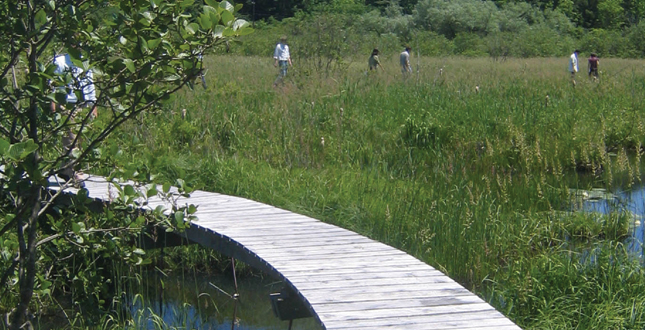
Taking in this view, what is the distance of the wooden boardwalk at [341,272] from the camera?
320 centimetres

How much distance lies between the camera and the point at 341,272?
3.84m

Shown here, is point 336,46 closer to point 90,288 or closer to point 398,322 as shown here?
point 90,288

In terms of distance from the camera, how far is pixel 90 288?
4660 millimetres

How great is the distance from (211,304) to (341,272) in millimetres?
1559

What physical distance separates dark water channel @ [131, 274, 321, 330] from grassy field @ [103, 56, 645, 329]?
28.6 inches

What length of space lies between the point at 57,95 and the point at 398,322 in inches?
62.1

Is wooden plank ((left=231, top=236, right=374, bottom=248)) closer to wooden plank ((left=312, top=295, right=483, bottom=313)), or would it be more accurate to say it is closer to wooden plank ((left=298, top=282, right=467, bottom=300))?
wooden plank ((left=298, top=282, right=467, bottom=300))

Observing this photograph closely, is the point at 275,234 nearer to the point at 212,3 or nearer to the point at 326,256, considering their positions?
the point at 326,256

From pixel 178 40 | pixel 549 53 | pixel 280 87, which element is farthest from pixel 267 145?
pixel 549 53

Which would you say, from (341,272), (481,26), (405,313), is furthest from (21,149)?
(481,26)

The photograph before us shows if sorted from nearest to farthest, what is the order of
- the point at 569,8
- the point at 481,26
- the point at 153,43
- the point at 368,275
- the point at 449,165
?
the point at 153,43, the point at 368,275, the point at 449,165, the point at 481,26, the point at 569,8

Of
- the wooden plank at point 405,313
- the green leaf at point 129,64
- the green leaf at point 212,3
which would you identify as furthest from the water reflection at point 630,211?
the green leaf at point 129,64

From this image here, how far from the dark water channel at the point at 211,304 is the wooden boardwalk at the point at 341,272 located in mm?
420

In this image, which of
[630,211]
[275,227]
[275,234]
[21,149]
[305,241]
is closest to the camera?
[21,149]
